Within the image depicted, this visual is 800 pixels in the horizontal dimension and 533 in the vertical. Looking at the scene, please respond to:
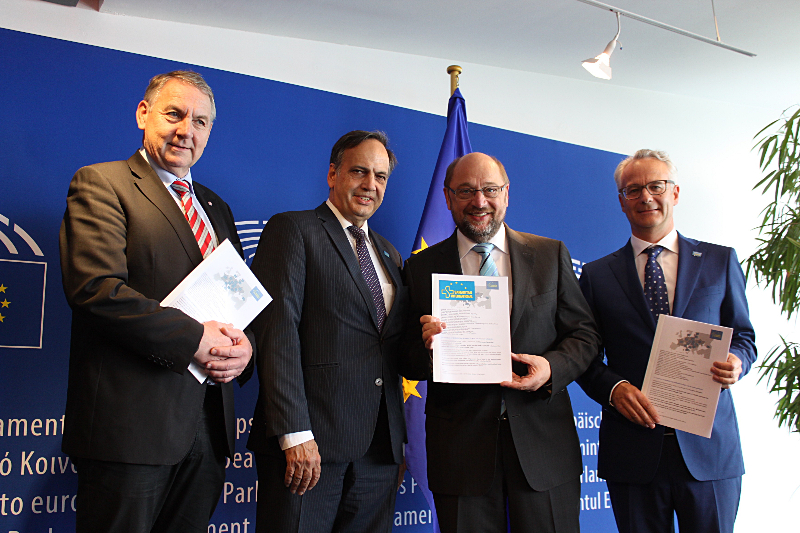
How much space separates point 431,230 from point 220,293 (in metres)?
1.74

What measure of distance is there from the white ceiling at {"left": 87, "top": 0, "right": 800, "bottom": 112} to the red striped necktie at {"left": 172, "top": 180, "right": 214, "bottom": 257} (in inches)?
83.9

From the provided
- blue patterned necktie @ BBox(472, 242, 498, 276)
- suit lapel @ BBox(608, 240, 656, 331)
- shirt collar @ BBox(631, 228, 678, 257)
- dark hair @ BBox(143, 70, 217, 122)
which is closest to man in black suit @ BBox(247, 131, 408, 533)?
blue patterned necktie @ BBox(472, 242, 498, 276)

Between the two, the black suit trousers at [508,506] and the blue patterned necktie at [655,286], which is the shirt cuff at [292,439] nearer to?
the black suit trousers at [508,506]

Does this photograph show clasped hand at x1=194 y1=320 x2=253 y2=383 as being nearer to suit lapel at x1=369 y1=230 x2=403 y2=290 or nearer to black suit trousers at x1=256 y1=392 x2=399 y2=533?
black suit trousers at x1=256 y1=392 x2=399 y2=533

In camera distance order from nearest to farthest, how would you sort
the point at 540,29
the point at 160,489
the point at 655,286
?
the point at 160,489, the point at 655,286, the point at 540,29

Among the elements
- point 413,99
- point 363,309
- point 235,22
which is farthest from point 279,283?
point 413,99

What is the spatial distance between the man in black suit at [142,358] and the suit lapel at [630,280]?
1657 mm

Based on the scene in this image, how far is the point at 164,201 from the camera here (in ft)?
6.88

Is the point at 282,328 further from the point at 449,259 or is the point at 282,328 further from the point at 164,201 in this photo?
the point at 449,259

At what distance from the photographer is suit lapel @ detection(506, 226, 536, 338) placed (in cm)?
235

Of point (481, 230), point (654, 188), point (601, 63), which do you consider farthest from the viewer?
point (601, 63)

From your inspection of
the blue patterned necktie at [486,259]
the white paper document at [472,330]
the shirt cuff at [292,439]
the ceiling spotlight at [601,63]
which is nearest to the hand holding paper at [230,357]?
the shirt cuff at [292,439]

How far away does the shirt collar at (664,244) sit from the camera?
2729 mm

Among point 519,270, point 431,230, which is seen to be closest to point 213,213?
point 519,270
